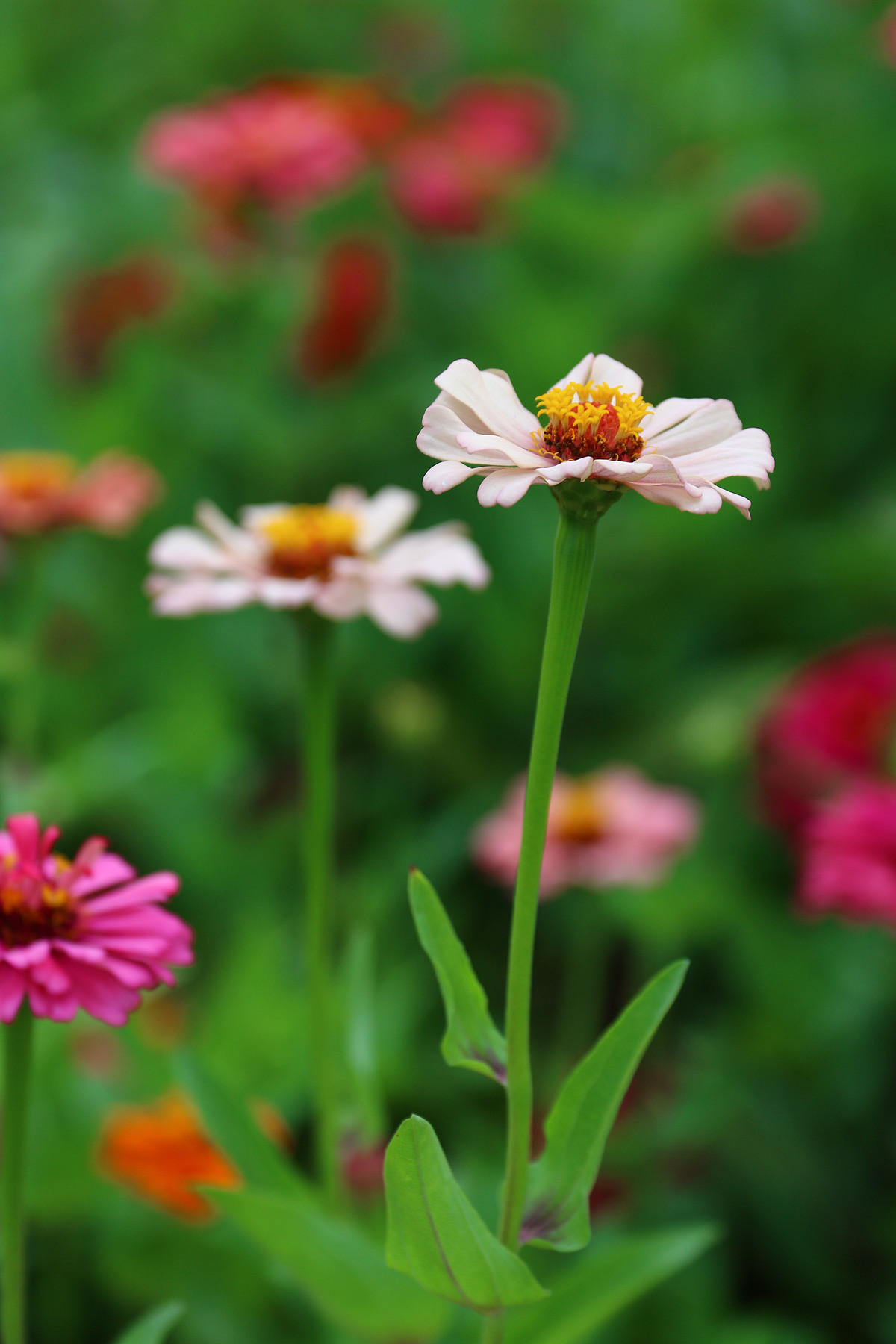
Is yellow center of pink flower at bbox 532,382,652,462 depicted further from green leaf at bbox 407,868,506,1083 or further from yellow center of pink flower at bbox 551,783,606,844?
yellow center of pink flower at bbox 551,783,606,844

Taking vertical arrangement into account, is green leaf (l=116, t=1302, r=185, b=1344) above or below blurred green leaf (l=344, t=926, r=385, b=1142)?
below

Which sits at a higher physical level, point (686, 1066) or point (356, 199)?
point (356, 199)

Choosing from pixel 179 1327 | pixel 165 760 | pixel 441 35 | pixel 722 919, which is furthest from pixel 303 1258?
pixel 441 35

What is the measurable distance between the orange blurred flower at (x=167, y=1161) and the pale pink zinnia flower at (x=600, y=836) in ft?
0.82

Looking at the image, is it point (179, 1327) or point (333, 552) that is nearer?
point (333, 552)

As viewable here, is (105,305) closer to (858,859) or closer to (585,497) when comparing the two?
(858,859)

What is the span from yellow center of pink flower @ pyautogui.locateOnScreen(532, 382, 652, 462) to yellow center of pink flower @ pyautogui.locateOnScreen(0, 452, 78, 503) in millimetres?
413

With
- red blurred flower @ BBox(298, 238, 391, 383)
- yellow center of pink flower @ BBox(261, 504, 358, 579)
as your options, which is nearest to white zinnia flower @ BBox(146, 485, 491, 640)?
yellow center of pink flower @ BBox(261, 504, 358, 579)

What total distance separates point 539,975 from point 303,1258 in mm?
612

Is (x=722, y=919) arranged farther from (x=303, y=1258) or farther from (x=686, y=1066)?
(x=303, y=1258)

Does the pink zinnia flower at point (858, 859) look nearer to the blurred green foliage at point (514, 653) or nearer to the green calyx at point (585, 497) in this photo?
the blurred green foliage at point (514, 653)

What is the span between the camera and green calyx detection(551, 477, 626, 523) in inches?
13.9

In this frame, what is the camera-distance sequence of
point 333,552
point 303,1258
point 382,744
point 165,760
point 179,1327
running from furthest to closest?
1. point 382,744
2. point 165,760
3. point 179,1327
4. point 333,552
5. point 303,1258

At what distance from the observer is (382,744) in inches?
47.6
